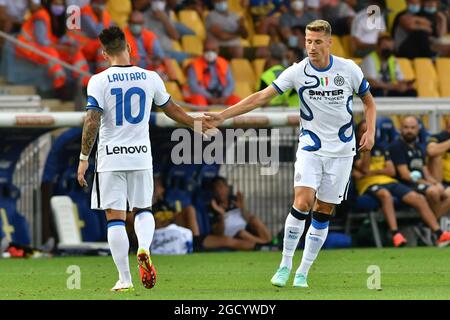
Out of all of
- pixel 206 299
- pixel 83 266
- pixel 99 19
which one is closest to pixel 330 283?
pixel 206 299

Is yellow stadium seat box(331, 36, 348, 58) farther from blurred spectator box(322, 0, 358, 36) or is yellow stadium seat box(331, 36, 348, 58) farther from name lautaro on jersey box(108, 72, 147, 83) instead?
name lautaro on jersey box(108, 72, 147, 83)

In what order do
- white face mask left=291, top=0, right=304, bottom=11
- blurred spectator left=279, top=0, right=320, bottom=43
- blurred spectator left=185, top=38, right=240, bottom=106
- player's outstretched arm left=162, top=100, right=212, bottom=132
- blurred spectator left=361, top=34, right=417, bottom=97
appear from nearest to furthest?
1. player's outstretched arm left=162, top=100, right=212, bottom=132
2. blurred spectator left=185, top=38, right=240, bottom=106
3. blurred spectator left=361, top=34, right=417, bottom=97
4. blurred spectator left=279, top=0, right=320, bottom=43
5. white face mask left=291, top=0, right=304, bottom=11

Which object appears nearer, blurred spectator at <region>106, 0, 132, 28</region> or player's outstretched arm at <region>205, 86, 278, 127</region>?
player's outstretched arm at <region>205, 86, 278, 127</region>

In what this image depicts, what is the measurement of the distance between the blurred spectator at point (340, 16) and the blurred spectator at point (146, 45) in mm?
4026

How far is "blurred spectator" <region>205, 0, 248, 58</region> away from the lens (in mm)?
24969

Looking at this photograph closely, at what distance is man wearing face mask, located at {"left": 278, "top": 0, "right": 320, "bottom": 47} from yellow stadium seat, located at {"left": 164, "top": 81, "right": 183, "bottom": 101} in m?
2.50

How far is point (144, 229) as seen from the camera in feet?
42.5

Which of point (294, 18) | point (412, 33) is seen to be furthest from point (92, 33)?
point (412, 33)

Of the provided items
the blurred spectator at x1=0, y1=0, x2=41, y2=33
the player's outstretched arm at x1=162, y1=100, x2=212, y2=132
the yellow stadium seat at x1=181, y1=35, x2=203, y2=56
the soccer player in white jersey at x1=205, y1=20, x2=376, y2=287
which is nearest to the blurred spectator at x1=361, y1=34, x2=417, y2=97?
the yellow stadium seat at x1=181, y1=35, x2=203, y2=56

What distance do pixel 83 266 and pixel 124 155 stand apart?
14.8 ft

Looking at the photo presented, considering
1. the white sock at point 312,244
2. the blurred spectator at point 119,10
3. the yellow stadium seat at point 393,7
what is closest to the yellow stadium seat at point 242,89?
the blurred spectator at point 119,10

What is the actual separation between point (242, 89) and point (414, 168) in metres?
4.19

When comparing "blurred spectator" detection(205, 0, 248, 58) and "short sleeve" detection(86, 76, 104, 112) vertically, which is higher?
"blurred spectator" detection(205, 0, 248, 58)
